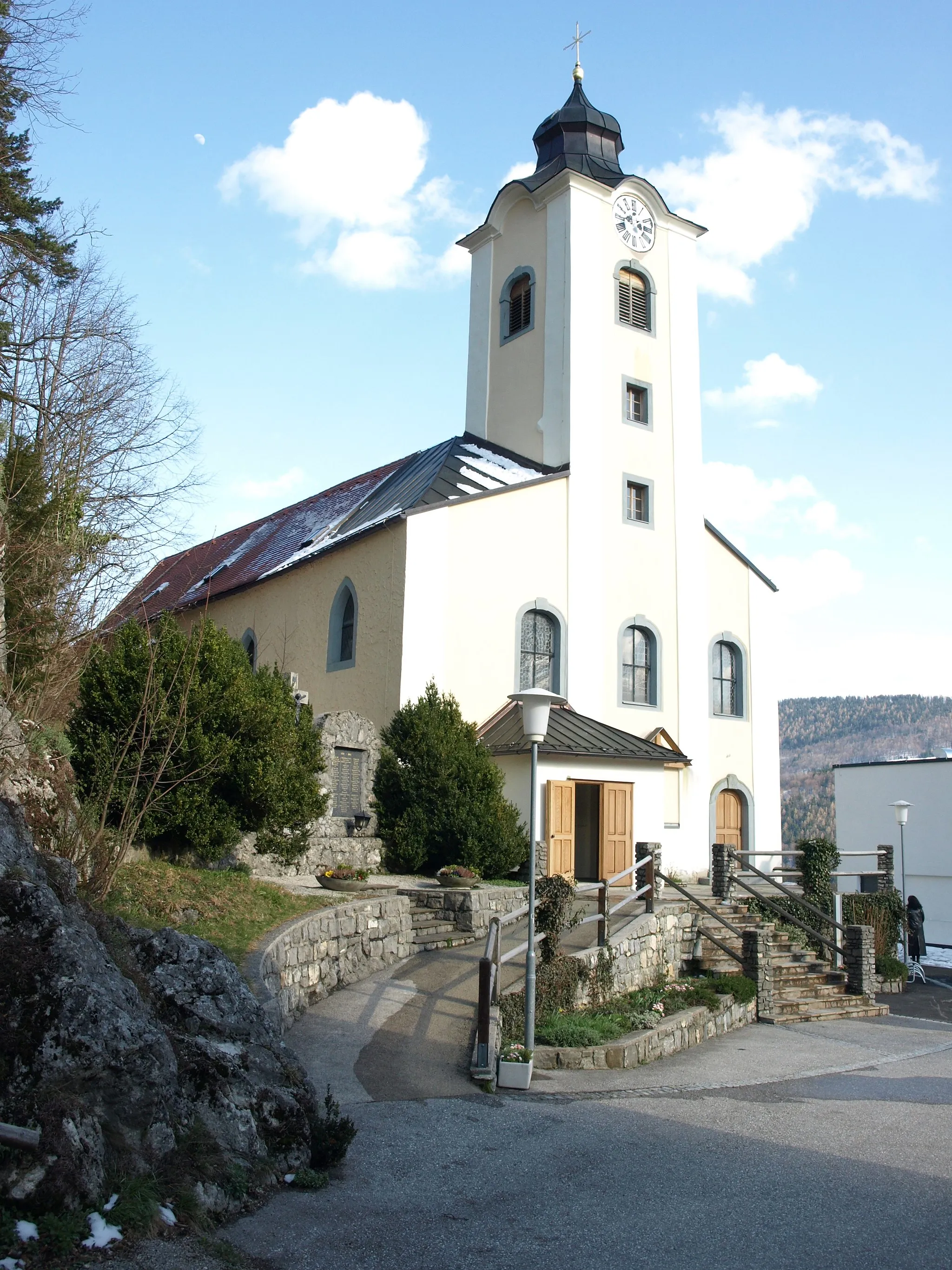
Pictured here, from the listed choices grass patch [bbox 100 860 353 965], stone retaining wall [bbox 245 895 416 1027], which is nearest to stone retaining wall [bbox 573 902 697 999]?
stone retaining wall [bbox 245 895 416 1027]

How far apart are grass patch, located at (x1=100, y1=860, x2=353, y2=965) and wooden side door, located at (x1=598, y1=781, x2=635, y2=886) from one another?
8958 mm

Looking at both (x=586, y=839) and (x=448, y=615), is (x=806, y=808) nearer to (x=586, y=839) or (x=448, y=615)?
(x=586, y=839)

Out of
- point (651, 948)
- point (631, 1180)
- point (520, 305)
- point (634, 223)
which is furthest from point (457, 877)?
point (634, 223)

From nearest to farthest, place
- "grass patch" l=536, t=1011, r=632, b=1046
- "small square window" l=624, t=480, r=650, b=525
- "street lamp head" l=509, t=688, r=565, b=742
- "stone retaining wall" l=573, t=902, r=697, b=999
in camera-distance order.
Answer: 1. "street lamp head" l=509, t=688, r=565, b=742
2. "grass patch" l=536, t=1011, r=632, b=1046
3. "stone retaining wall" l=573, t=902, r=697, b=999
4. "small square window" l=624, t=480, r=650, b=525

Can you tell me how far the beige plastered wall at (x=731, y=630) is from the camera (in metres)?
26.6

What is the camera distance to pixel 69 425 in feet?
45.7

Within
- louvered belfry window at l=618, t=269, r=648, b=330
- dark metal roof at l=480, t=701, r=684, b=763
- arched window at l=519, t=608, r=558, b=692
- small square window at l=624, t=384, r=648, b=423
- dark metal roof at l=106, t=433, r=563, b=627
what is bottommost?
dark metal roof at l=480, t=701, r=684, b=763

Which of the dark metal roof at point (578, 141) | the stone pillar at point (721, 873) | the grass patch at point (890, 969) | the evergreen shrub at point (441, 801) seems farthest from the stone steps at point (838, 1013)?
the dark metal roof at point (578, 141)

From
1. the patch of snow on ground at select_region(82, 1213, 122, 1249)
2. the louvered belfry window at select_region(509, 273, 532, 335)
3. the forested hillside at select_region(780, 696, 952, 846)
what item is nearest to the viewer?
the patch of snow on ground at select_region(82, 1213, 122, 1249)

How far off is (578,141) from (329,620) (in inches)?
593

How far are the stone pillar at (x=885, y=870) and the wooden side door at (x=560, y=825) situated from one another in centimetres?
774

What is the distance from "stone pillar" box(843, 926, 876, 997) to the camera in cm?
1783

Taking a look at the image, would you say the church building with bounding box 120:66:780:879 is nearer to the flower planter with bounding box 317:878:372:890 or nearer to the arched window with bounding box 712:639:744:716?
the arched window with bounding box 712:639:744:716

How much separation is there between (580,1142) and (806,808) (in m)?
89.8
